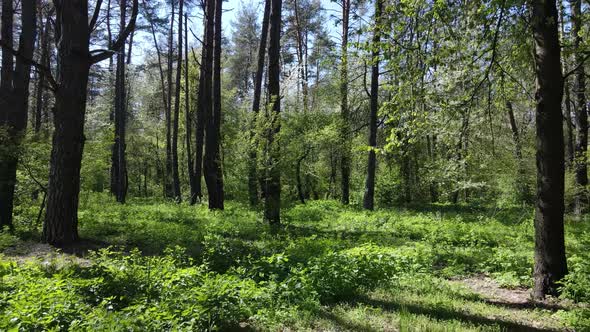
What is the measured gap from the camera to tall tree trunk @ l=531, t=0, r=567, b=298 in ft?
17.9

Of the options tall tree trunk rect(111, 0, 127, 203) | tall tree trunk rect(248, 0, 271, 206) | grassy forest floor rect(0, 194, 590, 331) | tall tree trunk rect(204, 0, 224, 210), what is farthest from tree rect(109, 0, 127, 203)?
grassy forest floor rect(0, 194, 590, 331)

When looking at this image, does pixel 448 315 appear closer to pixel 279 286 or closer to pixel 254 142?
pixel 279 286

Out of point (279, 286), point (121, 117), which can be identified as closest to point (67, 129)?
point (279, 286)

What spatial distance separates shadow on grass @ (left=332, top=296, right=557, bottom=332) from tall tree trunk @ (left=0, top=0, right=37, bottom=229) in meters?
9.26

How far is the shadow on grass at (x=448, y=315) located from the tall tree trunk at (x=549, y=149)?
1.45 metres

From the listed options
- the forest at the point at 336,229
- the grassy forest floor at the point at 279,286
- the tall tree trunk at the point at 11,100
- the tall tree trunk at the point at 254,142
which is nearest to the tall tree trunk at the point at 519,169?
the forest at the point at 336,229

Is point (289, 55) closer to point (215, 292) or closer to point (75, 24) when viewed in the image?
point (75, 24)

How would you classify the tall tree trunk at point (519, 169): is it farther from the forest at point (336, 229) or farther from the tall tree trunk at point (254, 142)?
the tall tree trunk at point (254, 142)

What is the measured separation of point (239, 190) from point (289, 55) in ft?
47.7

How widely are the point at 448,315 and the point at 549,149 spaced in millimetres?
2734

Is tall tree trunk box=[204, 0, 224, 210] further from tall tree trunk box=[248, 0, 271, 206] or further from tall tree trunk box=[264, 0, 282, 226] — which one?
tall tree trunk box=[264, 0, 282, 226]

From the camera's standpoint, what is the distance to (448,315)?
475cm

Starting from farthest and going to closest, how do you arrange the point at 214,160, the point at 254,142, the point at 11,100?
the point at 214,160 → the point at 254,142 → the point at 11,100

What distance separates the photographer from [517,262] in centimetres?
733
